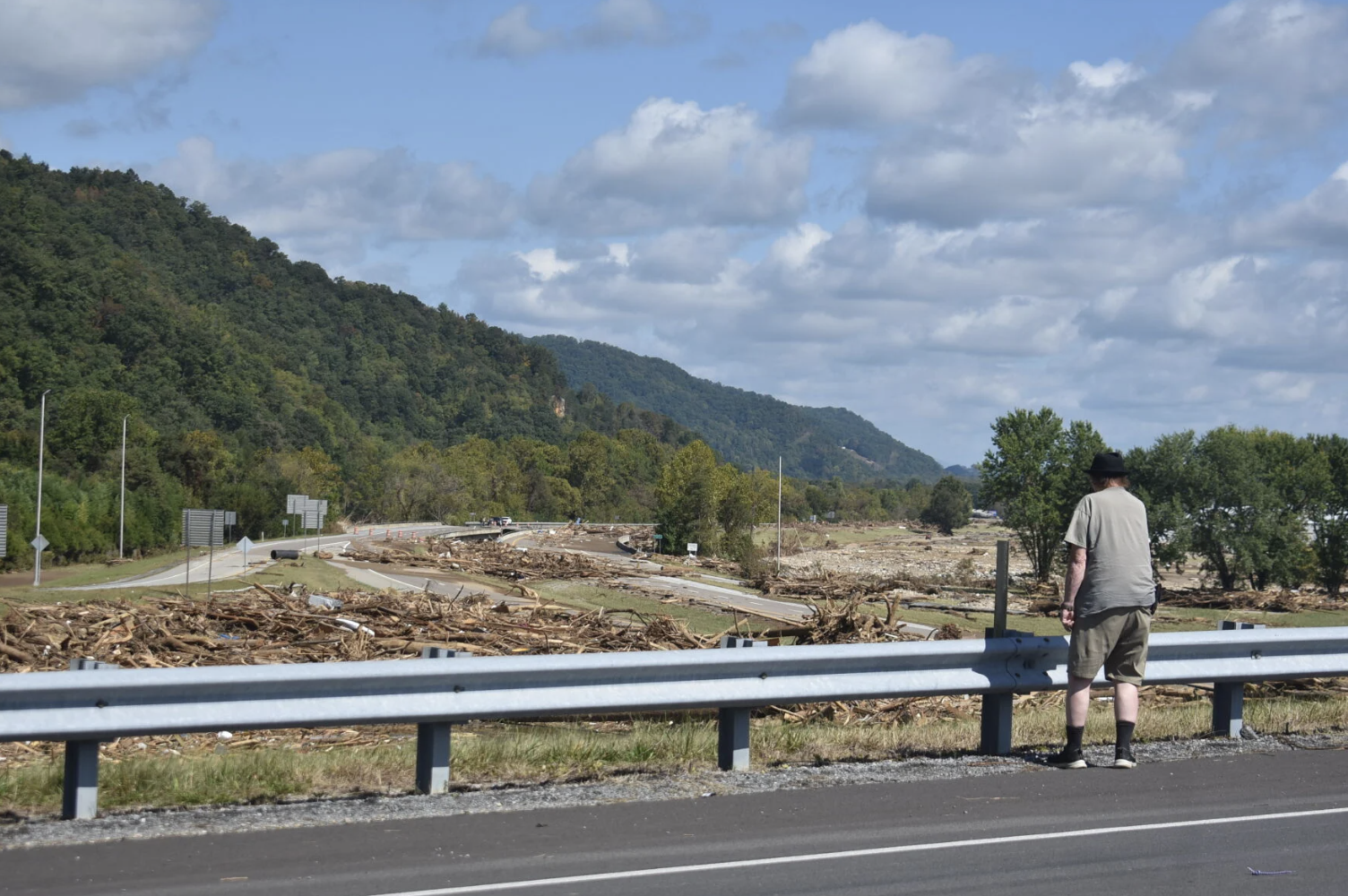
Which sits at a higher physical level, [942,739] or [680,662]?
[680,662]

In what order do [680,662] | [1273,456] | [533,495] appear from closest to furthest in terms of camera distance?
1. [680,662]
2. [1273,456]
3. [533,495]

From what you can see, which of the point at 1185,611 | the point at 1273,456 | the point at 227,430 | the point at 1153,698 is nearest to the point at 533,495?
the point at 227,430

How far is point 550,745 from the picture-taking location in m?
9.35

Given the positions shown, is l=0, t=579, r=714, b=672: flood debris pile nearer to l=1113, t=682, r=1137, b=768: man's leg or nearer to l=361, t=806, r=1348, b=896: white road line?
l=1113, t=682, r=1137, b=768: man's leg

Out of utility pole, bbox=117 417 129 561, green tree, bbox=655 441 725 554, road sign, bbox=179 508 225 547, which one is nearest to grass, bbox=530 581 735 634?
road sign, bbox=179 508 225 547

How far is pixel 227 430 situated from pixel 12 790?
144032 millimetres

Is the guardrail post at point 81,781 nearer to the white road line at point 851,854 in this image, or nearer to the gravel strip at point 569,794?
the gravel strip at point 569,794

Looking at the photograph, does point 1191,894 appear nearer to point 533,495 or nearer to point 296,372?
point 533,495

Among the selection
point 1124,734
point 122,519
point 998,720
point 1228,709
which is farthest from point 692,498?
point 1124,734

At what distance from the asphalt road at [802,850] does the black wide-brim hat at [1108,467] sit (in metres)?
1.98

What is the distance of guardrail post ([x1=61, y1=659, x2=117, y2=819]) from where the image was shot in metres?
7.20

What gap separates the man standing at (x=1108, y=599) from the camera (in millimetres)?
8789

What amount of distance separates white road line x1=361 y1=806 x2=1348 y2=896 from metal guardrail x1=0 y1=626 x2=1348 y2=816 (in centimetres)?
171

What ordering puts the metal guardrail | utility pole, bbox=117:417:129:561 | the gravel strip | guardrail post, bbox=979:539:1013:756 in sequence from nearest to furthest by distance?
the gravel strip → the metal guardrail → guardrail post, bbox=979:539:1013:756 → utility pole, bbox=117:417:129:561
